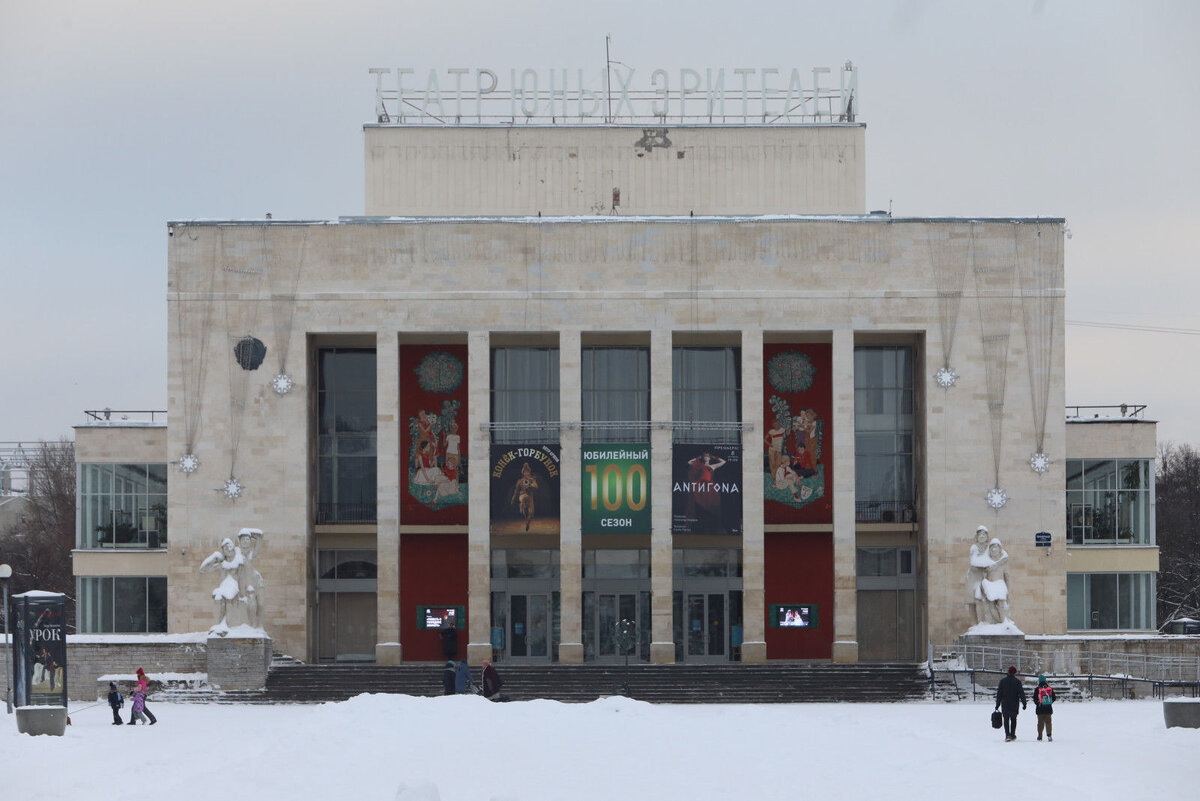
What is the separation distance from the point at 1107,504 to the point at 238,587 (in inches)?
1057

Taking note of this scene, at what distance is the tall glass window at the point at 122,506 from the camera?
54594 millimetres

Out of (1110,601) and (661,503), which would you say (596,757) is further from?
(1110,601)

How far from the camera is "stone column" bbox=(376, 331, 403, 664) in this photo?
50500 mm

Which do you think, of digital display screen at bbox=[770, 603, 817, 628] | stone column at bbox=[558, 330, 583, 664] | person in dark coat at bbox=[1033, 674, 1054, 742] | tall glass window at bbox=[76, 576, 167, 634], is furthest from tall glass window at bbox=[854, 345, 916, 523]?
tall glass window at bbox=[76, 576, 167, 634]

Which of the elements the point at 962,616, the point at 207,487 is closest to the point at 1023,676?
the point at 962,616

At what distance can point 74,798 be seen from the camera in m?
27.6

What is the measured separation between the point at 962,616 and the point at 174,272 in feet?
83.6

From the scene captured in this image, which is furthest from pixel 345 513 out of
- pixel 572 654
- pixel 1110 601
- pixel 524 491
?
pixel 1110 601

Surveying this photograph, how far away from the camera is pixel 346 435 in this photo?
53594 millimetres

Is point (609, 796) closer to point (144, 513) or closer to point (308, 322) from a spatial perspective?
point (308, 322)

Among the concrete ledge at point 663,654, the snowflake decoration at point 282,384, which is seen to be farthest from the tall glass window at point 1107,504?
the snowflake decoration at point 282,384

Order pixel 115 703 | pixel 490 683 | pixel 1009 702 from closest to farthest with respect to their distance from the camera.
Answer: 1. pixel 1009 702
2. pixel 115 703
3. pixel 490 683

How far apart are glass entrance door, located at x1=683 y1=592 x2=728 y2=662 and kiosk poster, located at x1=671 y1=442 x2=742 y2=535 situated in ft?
10.1

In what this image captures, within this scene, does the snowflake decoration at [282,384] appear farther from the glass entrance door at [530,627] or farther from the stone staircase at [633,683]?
the glass entrance door at [530,627]
